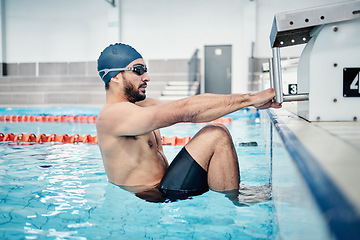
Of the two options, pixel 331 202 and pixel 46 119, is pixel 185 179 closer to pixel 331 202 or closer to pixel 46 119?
pixel 331 202

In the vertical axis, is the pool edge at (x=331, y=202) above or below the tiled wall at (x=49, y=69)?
below

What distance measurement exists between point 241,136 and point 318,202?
6002mm

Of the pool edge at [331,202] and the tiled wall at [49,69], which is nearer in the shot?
the pool edge at [331,202]

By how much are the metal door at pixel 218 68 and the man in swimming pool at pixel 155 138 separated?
40.7 feet

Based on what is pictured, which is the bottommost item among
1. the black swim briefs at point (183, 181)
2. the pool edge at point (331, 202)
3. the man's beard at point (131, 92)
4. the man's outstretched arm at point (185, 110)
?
the black swim briefs at point (183, 181)

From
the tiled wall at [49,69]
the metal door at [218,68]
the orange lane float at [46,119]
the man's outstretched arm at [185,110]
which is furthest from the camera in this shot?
the tiled wall at [49,69]

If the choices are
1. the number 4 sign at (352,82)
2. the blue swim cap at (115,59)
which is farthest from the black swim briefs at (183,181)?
the number 4 sign at (352,82)

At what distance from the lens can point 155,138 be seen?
107 inches

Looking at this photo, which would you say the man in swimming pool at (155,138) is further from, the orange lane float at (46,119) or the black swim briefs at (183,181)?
the orange lane float at (46,119)

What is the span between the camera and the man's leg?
234cm

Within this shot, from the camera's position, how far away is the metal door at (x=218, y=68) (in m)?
14.7

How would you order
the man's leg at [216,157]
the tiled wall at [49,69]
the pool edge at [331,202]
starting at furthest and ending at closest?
1. the tiled wall at [49,69]
2. the man's leg at [216,157]
3. the pool edge at [331,202]

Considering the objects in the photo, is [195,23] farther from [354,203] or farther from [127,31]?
[354,203]

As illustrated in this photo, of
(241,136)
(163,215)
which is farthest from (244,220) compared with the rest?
(241,136)
